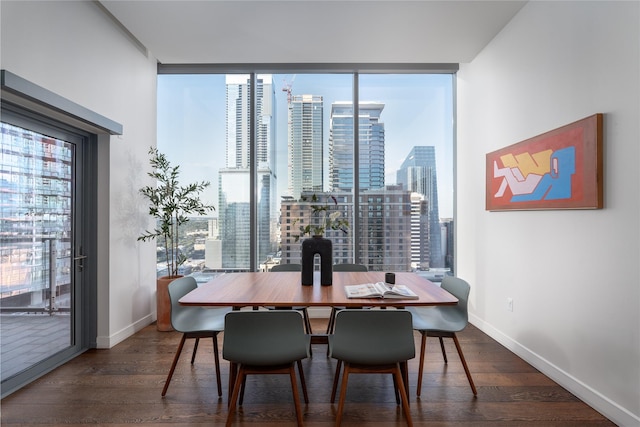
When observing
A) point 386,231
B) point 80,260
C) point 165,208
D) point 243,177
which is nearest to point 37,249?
point 80,260

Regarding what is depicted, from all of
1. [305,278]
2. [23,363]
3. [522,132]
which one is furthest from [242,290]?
[522,132]

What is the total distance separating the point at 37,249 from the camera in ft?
8.34

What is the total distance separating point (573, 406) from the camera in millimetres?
2127

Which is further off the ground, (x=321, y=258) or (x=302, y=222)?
(x=302, y=222)

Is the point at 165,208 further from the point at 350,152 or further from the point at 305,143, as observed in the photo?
the point at 350,152

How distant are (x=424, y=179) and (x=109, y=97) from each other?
3829mm

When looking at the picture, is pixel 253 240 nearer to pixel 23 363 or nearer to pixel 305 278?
pixel 305 278

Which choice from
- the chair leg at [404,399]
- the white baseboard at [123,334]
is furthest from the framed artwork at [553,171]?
the white baseboard at [123,334]

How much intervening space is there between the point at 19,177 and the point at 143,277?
1.66 meters

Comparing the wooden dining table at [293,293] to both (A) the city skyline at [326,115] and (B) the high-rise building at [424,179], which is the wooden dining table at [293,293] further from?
(A) the city skyline at [326,115]

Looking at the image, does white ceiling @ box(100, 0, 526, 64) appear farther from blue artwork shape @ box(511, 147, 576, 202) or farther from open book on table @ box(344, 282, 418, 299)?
open book on table @ box(344, 282, 418, 299)

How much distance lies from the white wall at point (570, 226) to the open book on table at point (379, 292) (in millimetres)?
1261

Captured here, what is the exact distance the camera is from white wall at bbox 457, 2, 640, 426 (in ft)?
6.22

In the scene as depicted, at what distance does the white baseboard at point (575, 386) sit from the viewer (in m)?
1.91
